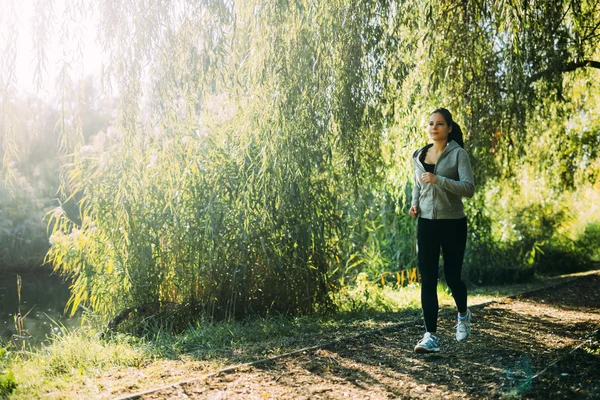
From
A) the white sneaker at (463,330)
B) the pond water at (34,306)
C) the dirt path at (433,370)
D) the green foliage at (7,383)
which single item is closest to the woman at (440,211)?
the white sneaker at (463,330)

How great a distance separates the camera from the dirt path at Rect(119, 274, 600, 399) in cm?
329

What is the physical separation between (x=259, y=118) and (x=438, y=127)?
1.35m

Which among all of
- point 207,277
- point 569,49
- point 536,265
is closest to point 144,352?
point 207,277

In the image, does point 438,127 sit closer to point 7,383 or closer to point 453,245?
point 453,245

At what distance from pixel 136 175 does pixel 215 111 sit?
1252mm

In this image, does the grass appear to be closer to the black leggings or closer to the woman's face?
the black leggings

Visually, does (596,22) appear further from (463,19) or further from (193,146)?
(193,146)

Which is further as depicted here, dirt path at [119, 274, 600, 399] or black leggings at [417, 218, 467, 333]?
black leggings at [417, 218, 467, 333]

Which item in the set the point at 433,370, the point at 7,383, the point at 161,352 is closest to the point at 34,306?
the point at 161,352

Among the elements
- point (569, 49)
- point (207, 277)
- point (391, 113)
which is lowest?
point (207, 277)

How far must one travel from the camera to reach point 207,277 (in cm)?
564

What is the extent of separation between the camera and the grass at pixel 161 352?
11.9 ft

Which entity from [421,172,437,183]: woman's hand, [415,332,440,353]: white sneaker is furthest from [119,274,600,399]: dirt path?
[421,172,437,183]: woman's hand

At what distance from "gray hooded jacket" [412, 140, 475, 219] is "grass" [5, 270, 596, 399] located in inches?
51.8
